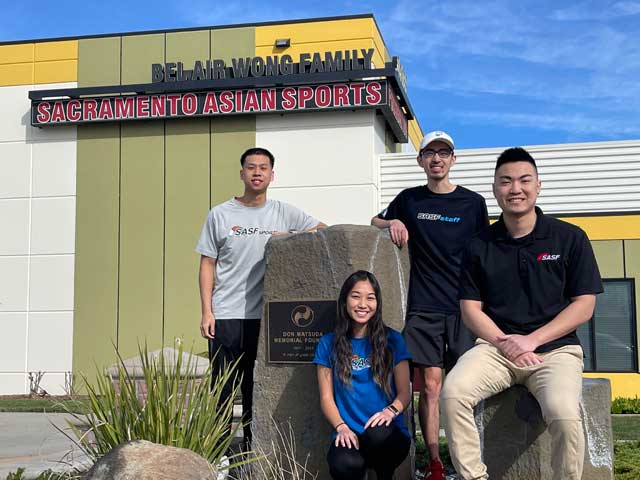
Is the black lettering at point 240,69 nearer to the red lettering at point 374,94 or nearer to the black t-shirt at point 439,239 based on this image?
the red lettering at point 374,94

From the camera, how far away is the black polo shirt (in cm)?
463

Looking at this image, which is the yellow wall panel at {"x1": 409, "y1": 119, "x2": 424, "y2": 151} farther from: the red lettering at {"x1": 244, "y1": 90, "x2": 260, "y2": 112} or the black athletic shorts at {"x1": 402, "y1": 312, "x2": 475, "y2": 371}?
the black athletic shorts at {"x1": 402, "y1": 312, "x2": 475, "y2": 371}

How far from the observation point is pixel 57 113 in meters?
17.7

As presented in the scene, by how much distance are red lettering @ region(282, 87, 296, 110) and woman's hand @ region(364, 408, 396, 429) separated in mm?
12494

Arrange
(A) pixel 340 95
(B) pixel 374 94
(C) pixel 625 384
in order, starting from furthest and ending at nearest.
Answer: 1. (A) pixel 340 95
2. (B) pixel 374 94
3. (C) pixel 625 384

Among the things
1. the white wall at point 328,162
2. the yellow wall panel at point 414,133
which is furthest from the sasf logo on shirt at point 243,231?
the yellow wall panel at point 414,133

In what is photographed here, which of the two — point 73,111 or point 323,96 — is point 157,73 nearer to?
point 73,111

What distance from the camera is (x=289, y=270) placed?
563 centimetres

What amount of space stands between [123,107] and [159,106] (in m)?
0.84

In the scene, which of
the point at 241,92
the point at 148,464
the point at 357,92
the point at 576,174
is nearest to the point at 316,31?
the point at 357,92

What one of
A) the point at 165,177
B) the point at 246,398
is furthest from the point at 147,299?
the point at 246,398

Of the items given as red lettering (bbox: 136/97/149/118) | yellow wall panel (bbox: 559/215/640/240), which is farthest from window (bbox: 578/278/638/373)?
red lettering (bbox: 136/97/149/118)

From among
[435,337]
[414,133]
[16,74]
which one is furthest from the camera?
[414,133]

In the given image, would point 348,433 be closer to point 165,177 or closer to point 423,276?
point 423,276
